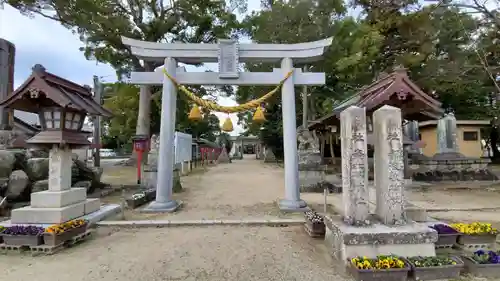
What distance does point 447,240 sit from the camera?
4.78m

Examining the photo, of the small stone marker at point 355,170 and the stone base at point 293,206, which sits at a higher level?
the small stone marker at point 355,170

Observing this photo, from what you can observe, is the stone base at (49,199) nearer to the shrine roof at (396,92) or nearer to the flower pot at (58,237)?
the flower pot at (58,237)

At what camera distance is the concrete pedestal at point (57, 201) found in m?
5.54

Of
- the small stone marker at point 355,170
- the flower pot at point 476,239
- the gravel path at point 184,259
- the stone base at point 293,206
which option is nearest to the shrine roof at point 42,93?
the gravel path at point 184,259

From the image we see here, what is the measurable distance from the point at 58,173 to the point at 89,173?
564cm

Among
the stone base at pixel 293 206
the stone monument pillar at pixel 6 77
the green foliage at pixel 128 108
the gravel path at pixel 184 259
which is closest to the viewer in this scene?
the gravel path at pixel 184 259

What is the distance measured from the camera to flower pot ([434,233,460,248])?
15.6ft

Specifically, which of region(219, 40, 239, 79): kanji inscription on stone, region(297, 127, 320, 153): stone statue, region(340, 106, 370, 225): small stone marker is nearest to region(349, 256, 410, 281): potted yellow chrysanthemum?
region(340, 106, 370, 225): small stone marker

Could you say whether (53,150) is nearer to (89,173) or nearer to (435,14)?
(89,173)

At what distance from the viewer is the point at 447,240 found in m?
4.78

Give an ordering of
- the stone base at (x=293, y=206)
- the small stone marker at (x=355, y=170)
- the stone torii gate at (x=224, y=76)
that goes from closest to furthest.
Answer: the small stone marker at (x=355, y=170) → the stone base at (x=293, y=206) → the stone torii gate at (x=224, y=76)

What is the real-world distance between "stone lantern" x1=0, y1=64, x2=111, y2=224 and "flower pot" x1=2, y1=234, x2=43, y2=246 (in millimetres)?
644

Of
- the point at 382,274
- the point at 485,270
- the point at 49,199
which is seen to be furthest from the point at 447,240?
the point at 49,199

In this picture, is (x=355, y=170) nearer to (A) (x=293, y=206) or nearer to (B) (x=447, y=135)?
(A) (x=293, y=206)
